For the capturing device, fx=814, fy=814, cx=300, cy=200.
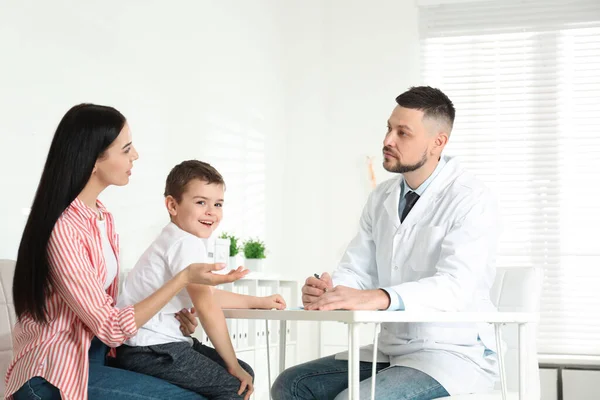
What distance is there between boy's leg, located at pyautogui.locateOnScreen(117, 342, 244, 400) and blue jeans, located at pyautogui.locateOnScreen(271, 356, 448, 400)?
0.31 m

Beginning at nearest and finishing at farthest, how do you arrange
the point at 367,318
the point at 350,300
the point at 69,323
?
the point at 367,318 → the point at 69,323 → the point at 350,300

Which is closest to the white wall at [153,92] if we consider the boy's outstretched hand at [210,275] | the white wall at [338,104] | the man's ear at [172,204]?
→ the white wall at [338,104]

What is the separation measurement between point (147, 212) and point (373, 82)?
7.30ft

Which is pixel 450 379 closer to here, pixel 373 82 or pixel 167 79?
pixel 167 79

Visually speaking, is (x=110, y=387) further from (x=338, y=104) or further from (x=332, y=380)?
(x=338, y=104)

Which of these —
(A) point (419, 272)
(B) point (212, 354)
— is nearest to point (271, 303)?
(B) point (212, 354)

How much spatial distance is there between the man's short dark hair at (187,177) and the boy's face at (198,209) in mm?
10

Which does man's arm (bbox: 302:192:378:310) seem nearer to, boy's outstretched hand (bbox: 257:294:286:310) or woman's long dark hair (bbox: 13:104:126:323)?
boy's outstretched hand (bbox: 257:294:286:310)

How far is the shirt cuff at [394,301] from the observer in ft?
5.86

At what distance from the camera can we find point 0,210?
2.39 metres

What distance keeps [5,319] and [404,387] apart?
3.24 feet

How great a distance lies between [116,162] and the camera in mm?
1727

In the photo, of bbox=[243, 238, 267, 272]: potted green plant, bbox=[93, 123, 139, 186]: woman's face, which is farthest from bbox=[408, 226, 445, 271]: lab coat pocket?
bbox=[243, 238, 267, 272]: potted green plant

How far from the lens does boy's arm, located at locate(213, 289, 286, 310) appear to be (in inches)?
77.7
